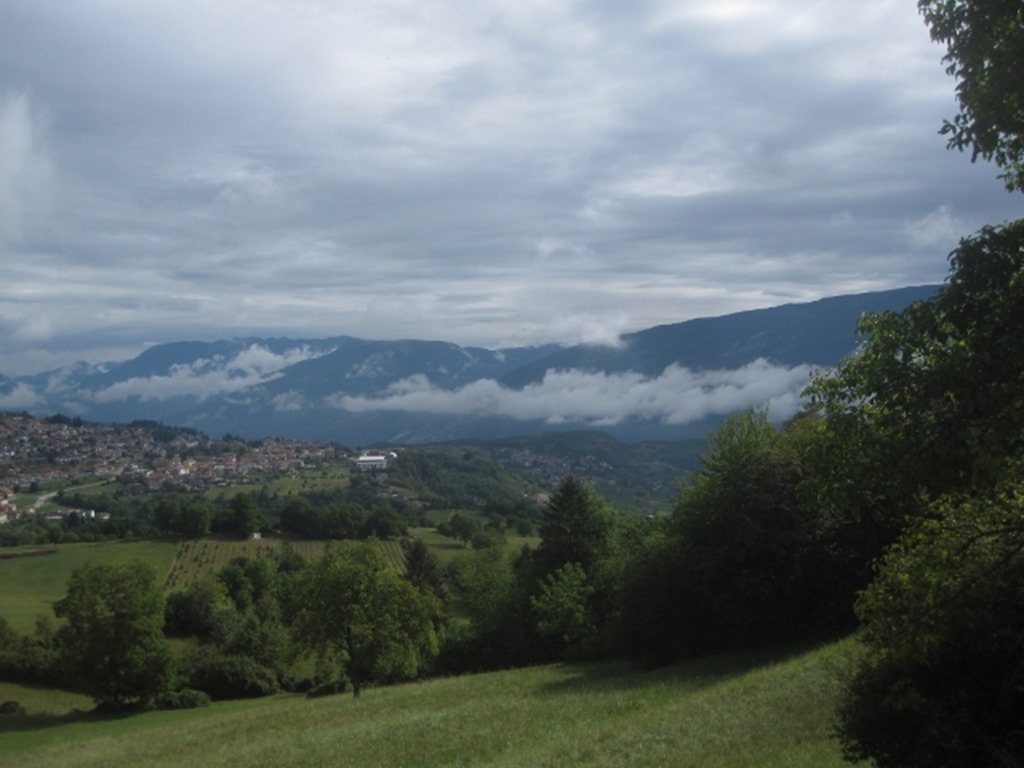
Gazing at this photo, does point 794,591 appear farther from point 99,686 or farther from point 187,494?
point 187,494

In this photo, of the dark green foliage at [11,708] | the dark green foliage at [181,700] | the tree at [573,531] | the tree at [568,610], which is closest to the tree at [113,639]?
the dark green foliage at [181,700]

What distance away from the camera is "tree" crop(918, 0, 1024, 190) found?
8.23m

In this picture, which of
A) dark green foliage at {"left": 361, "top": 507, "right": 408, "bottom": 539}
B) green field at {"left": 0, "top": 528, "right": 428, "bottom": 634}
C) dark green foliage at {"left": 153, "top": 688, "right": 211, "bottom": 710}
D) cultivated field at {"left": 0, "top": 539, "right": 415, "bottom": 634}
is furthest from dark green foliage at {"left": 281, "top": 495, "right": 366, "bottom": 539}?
dark green foliage at {"left": 153, "top": 688, "right": 211, "bottom": 710}

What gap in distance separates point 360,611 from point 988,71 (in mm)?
33344

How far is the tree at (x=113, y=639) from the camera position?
45906mm

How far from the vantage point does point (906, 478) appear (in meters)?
8.91

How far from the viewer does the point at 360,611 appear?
3694cm

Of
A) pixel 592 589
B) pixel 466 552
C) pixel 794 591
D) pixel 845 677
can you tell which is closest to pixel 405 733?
pixel 845 677

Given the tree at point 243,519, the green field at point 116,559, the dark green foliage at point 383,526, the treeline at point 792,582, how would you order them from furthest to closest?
the dark green foliage at point 383,526
the tree at point 243,519
the green field at point 116,559
the treeline at point 792,582

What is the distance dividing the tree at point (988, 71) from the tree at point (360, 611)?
106 ft

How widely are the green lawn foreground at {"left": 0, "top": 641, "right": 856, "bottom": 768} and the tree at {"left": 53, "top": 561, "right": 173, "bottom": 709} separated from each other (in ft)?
42.3

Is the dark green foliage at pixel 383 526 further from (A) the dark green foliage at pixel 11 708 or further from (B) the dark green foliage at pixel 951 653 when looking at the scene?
(B) the dark green foliage at pixel 951 653

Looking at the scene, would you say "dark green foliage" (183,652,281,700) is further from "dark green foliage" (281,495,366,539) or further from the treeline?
"dark green foliage" (281,495,366,539)

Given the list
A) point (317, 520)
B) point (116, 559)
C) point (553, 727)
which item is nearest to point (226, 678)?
point (553, 727)
